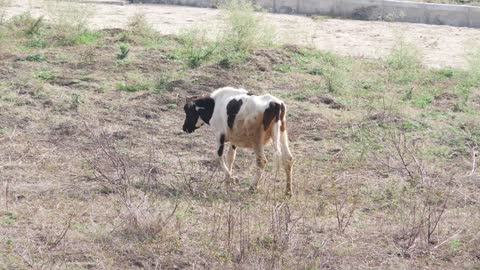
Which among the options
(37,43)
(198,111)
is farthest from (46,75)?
(198,111)

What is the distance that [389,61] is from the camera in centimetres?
1638

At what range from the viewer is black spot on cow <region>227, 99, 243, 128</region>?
11.0 m

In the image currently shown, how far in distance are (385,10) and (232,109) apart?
10358 millimetres

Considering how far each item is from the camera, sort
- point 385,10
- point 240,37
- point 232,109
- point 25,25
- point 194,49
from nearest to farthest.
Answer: point 232,109 < point 240,37 < point 194,49 < point 25,25 < point 385,10

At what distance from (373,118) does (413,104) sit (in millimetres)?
1139

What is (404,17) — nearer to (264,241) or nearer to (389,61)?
(389,61)

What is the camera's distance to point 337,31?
19.6 metres

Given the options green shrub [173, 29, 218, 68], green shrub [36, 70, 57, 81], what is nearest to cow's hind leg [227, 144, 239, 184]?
green shrub [36, 70, 57, 81]

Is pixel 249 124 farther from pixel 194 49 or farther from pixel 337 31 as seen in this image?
pixel 337 31

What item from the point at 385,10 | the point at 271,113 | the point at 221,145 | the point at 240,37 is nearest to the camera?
the point at 271,113

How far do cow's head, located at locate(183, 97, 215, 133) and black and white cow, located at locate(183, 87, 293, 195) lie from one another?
0.04 ft

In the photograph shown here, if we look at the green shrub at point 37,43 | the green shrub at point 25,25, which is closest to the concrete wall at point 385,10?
the green shrub at point 25,25

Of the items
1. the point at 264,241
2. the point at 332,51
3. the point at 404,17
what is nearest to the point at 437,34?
the point at 404,17

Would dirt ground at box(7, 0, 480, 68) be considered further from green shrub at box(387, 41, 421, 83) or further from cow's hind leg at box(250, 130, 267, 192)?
cow's hind leg at box(250, 130, 267, 192)
